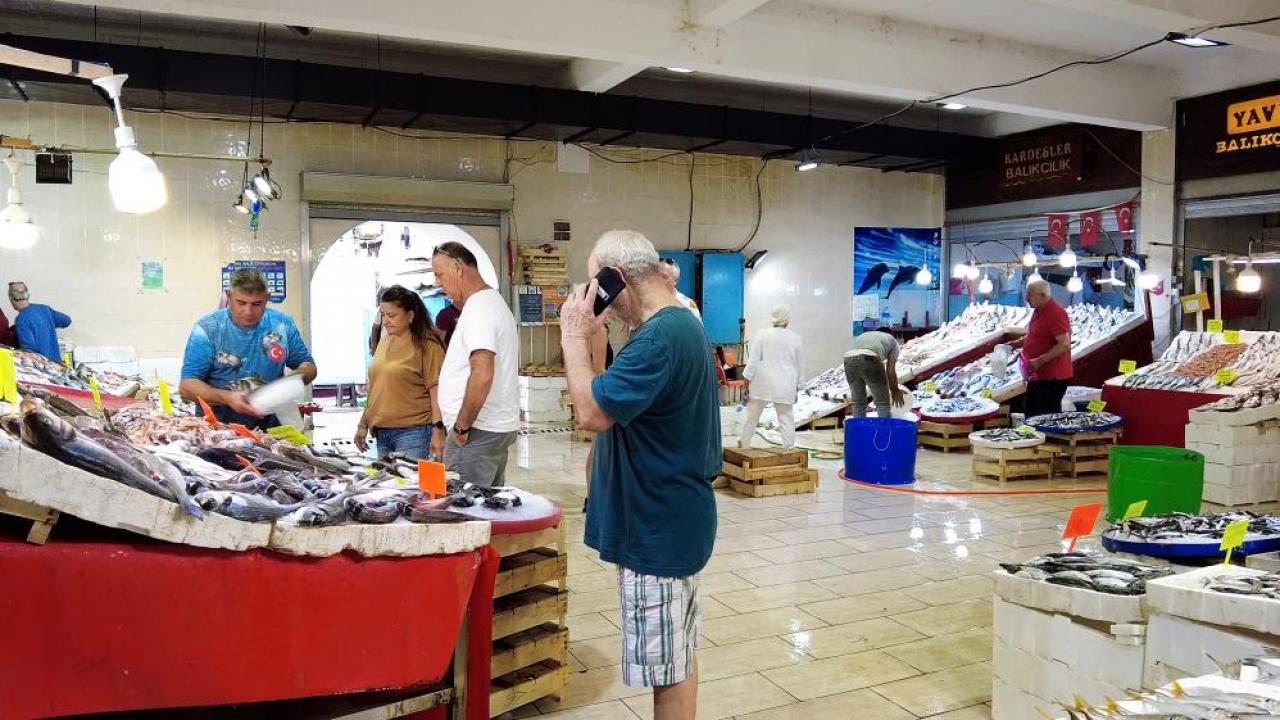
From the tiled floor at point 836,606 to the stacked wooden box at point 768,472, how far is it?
0.16m

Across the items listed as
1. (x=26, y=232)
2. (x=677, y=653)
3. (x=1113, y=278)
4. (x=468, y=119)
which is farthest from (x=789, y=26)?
(x=677, y=653)

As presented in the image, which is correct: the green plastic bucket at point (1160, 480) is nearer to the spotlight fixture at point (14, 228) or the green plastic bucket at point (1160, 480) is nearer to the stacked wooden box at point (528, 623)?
the stacked wooden box at point (528, 623)

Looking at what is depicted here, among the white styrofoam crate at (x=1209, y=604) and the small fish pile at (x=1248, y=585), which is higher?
the small fish pile at (x=1248, y=585)

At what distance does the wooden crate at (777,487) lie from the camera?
860 centimetres

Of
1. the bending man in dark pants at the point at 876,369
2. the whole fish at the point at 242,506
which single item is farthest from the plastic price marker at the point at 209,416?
the bending man in dark pants at the point at 876,369

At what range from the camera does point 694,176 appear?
14617 mm

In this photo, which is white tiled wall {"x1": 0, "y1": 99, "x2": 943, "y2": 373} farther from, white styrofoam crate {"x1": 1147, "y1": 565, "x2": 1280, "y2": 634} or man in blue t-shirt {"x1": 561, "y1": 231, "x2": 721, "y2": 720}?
white styrofoam crate {"x1": 1147, "y1": 565, "x2": 1280, "y2": 634}

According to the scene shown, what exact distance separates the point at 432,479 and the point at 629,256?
3.69 ft

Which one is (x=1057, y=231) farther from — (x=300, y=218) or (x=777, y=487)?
(x=300, y=218)

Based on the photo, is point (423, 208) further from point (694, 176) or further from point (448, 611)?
point (448, 611)

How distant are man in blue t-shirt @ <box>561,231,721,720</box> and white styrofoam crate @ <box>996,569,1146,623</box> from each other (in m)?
1.45

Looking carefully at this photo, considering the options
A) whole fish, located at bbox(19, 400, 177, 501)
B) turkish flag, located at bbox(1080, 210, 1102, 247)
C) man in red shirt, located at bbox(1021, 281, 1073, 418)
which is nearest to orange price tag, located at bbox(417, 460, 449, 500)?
whole fish, located at bbox(19, 400, 177, 501)

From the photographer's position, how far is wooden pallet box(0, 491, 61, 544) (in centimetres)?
235

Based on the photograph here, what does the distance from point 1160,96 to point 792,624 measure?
33.1ft
